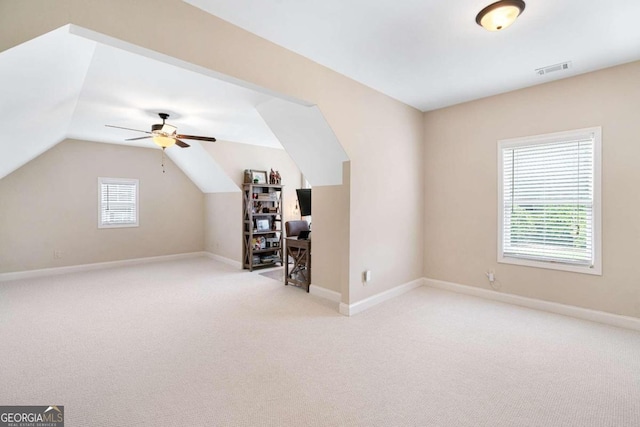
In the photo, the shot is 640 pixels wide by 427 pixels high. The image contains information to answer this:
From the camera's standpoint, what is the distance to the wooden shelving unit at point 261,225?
19.2ft

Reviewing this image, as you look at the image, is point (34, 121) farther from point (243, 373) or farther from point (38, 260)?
point (243, 373)

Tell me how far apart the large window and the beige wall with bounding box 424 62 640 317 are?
0.09m

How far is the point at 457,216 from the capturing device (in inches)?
165

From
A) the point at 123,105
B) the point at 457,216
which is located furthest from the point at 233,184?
the point at 457,216

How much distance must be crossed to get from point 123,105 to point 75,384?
11.0ft

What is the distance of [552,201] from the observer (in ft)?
11.2

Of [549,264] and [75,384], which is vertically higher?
[549,264]

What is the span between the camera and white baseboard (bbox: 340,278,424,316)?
11.2ft

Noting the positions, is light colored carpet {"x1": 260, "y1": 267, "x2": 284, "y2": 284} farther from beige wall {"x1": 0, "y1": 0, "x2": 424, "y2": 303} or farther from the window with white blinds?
the window with white blinds

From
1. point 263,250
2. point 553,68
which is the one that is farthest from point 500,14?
point 263,250

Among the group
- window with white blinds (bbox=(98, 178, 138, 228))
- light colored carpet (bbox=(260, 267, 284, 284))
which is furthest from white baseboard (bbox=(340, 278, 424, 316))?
window with white blinds (bbox=(98, 178, 138, 228))

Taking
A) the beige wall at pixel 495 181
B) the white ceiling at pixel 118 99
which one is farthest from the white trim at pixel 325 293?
the beige wall at pixel 495 181

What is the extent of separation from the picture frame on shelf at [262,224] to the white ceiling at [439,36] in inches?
145

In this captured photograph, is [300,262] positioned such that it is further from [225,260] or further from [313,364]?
[225,260]
